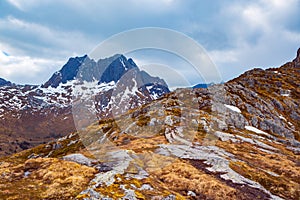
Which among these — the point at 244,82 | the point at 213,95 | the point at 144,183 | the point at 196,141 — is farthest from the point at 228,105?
the point at 144,183

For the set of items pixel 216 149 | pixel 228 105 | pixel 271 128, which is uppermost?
pixel 228 105

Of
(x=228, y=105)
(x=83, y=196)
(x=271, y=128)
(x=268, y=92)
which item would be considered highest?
(x=268, y=92)

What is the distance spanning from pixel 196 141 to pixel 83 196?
38209 mm

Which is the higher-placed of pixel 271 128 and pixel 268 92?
pixel 268 92

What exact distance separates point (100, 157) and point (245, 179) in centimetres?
2211

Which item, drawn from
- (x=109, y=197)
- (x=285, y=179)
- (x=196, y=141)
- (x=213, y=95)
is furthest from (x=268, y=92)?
(x=109, y=197)

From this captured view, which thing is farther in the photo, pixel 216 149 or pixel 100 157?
pixel 216 149

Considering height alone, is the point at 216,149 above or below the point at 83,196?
above

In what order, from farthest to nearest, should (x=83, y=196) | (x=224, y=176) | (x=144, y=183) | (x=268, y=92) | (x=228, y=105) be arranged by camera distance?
(x=268, y=92) < (x=228, y=105) < (x=224, y=176) < (x=144, y=183) < (x=83, y=196)

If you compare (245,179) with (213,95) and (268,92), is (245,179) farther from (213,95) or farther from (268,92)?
(268,92)

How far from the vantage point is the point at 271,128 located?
88.0 m

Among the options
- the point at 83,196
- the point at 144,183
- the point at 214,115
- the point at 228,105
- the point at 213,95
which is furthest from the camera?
the point at 213,95

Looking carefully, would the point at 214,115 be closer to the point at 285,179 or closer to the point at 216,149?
the point at 216,149

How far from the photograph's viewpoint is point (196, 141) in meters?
57.4
